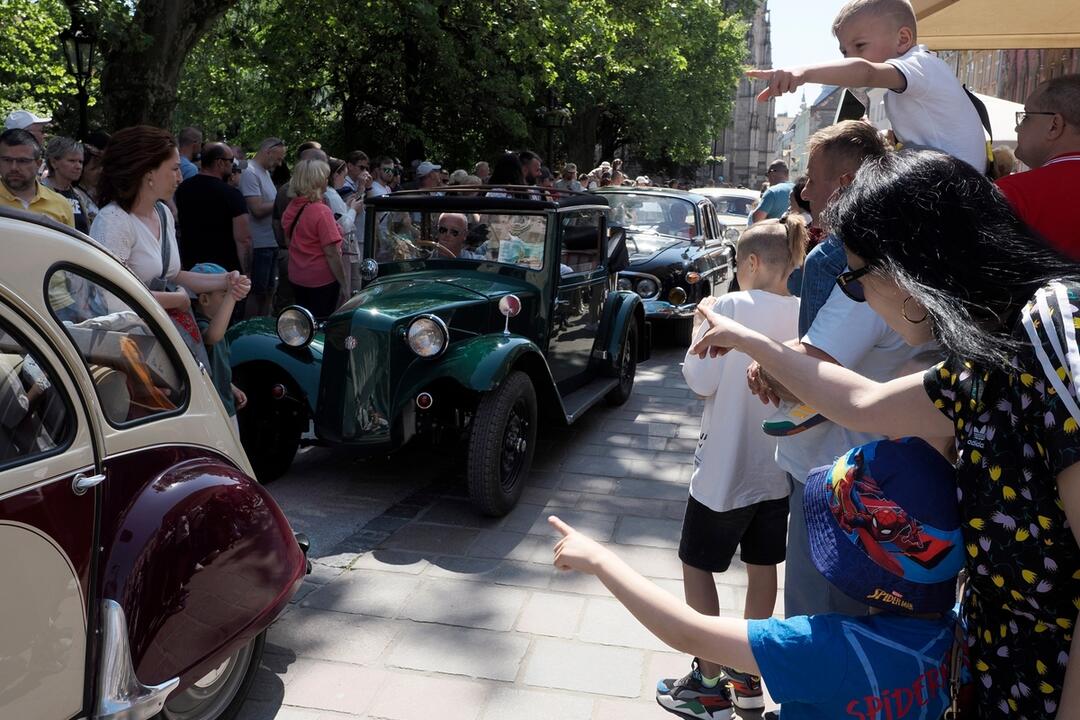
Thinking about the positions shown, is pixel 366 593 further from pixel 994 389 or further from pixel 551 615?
pixel 994 389

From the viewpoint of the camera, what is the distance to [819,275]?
2.34m

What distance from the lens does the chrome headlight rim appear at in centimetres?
546

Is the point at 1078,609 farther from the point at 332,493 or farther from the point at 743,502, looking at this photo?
the point at 332,493

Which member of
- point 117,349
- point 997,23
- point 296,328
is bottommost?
point 296,328

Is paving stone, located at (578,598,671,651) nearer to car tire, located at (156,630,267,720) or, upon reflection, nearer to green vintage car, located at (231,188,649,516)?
green vintage car, located at (231,188,649,516)

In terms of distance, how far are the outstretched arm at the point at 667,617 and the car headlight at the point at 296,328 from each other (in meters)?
4.09

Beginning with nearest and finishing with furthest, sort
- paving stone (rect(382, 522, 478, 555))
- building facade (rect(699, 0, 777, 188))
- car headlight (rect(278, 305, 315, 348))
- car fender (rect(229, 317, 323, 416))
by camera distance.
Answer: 1. paving stone (rect(382, 522, 478, 555))
2. car fender (rect(229, 317, 323, 416))
3. car headlight (rect(278, 305, 315, 348))
4. building facade (rect(699, 0, 777, 188))

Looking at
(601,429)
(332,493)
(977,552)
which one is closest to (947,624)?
(977,552)

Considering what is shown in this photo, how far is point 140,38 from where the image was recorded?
9250 mm

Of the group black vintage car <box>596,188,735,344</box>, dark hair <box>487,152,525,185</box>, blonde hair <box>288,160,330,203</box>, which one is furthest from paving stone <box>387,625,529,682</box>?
dark hair <box>487,152,525,185</box>

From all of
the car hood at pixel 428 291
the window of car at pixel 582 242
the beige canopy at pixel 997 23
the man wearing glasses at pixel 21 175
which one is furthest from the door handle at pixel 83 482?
the window of car at pixel 582 242

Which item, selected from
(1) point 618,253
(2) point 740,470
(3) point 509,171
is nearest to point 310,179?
(1) point 618,253

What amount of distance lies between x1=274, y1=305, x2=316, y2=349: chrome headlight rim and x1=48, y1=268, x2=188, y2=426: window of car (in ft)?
8.96

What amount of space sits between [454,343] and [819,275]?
10.9ft
